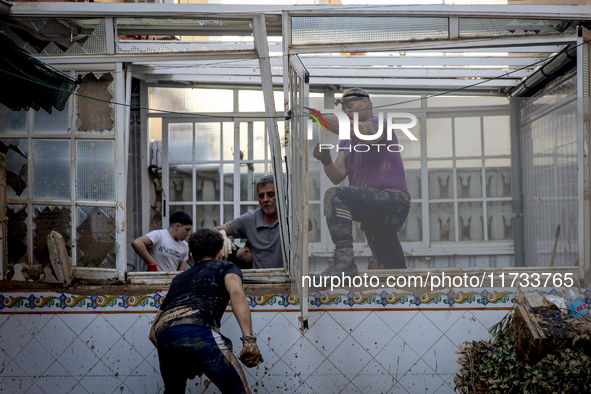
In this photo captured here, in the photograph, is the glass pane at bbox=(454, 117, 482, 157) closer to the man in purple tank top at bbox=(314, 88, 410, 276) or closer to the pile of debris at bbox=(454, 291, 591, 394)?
the man in purple tank top at bbox=(314, 88, 410, 276)

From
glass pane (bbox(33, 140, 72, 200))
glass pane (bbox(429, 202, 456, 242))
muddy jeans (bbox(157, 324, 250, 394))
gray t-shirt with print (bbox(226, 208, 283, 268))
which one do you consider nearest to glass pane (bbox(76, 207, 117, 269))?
glass pane (bbox(33, 140, 72, 200))

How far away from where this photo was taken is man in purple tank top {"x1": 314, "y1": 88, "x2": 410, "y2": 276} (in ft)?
13.0

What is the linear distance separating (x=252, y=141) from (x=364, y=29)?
7.40 ft

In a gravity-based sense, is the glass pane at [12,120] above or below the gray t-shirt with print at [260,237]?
above

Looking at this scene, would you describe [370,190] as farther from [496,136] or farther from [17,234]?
[17,234]

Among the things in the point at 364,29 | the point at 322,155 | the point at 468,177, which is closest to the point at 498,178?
the point at 468,177

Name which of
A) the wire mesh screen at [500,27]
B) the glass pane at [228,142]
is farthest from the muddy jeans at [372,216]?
the glass pane at [228,142]

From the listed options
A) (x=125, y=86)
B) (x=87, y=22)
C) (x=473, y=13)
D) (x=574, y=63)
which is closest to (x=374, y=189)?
(x=473, y=13)

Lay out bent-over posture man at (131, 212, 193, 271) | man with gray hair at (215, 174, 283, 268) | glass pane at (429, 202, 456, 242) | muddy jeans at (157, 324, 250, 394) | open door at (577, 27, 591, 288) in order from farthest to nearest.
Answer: bent-over posture man at (131, 212, 193, 271) < man with gray hair at (215, 174, 283, 268) < glass pane at (429, 202, 456, 242) < open door at (577, 27, 591, 288) < muddy jeans at (157, 324, 250, 394)

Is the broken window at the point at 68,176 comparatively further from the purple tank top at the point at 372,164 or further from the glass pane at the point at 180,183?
the purple tank top at the point at 372,164

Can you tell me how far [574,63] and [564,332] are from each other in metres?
2.29

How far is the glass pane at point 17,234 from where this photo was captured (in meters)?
4.00

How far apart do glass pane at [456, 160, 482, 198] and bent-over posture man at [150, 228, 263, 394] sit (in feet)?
7.03

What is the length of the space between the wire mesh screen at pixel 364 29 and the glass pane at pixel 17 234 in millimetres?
2612
